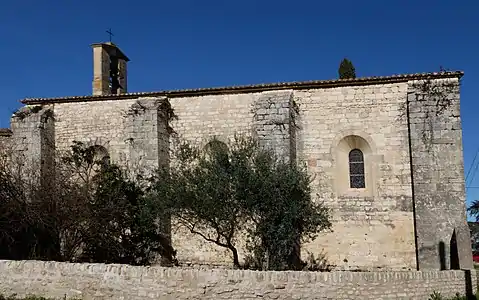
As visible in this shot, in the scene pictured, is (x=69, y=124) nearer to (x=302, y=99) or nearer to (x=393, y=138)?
(x=302, y=99)

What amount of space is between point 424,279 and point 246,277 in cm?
374

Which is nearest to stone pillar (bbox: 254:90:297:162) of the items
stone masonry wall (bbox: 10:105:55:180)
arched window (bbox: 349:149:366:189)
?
arched window (bbox: 349:149:366:189)

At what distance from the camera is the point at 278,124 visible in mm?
13898

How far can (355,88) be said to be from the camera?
14383 millimetres

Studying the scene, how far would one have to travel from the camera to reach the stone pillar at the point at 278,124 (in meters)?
13.7

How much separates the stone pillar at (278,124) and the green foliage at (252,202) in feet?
3.87

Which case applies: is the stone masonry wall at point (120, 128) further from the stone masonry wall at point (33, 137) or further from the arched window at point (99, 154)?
the stone masonry wall at point (33, 137)

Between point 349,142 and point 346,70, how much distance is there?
223 inches

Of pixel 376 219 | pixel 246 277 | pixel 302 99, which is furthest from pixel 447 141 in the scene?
pixel 246 277

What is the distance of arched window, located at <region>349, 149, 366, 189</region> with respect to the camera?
14289 millimetres

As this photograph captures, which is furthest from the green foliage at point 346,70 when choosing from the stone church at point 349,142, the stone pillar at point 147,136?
the stone pillar at point 147,136

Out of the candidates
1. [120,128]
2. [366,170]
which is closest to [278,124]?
[366,170]

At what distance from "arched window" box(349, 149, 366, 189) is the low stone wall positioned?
16.1 feet

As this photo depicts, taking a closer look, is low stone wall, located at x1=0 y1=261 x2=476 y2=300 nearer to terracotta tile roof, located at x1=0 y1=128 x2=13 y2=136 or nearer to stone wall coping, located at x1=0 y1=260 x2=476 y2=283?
stone wall coping, located at x1=0 y1=260 x2=476 y2=283
